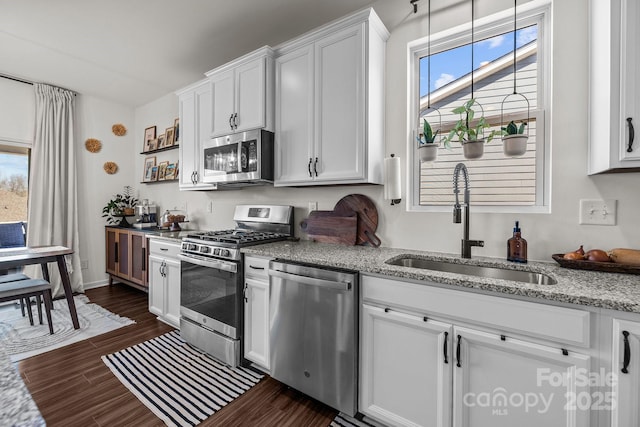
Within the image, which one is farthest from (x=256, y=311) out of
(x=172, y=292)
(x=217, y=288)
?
(x=172, y=292)

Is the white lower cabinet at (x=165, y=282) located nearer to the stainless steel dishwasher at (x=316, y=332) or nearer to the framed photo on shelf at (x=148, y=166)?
the stainless steel dishwasher at (x=316, y=332)

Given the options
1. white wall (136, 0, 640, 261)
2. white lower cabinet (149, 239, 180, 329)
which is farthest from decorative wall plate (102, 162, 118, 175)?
white wall (136, 0, 640, 261)

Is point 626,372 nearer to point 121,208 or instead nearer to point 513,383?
point 513,383

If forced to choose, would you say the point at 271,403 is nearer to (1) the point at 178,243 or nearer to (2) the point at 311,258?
(2) the point at 311,258

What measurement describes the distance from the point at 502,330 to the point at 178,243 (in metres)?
2.59

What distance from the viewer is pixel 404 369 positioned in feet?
4.80

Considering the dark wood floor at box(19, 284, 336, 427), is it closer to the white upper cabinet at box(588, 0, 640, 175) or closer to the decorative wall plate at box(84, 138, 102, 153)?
Result: the white upper cabinet at box(588, 0, 640, 175)

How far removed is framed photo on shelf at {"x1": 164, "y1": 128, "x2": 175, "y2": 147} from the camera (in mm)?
3957

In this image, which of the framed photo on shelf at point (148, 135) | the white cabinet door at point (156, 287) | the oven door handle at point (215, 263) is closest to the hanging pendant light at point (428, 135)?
the oven door handle at point (215, 263)

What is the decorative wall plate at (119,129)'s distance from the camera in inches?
174

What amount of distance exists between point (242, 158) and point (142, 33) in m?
1.54

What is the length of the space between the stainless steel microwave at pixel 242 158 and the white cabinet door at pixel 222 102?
104 millimetres

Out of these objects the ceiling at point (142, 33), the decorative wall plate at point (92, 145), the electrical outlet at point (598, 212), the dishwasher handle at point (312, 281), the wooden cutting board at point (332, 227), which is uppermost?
the ceiling at point (142, 33)

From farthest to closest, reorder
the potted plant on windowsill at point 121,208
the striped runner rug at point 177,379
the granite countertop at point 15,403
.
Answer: the potted plant on windowsill at point 121,208 → the striped runner rug at point 177,379 → the granite countertop at point 15,403
